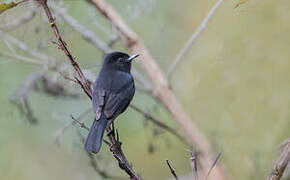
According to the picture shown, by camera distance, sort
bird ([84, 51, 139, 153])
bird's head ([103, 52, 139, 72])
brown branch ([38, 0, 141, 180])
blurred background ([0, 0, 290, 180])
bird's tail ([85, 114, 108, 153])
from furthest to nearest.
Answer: blurred background ([0, 0, 290, 180]), bird's head ([103, 52, 139, 72]), bird ([84, 51, 139, 153]), bird's tail ([85, 114, 108, 153]), brown branch ([38, 0, 141, 180])

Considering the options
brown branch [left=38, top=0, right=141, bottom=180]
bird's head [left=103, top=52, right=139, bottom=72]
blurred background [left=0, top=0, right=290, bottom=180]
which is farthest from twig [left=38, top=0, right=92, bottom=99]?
blurred background [left=0, top=0, right=290, bottom=180]

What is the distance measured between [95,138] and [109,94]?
0.61 metres

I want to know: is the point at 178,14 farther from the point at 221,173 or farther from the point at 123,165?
the point at 123,165

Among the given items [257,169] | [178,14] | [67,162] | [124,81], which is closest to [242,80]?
[257,169]

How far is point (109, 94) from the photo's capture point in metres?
3.47

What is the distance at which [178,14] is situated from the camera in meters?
6.03

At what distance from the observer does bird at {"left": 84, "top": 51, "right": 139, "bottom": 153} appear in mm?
2951

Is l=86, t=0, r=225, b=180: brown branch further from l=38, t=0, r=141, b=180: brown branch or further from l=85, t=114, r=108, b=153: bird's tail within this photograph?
l=38, t=0, r=141, b=180: brown branch

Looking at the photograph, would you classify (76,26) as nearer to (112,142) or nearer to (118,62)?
(118,62)

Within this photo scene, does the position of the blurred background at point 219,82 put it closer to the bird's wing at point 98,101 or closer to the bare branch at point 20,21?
the bare branch at point 20,21

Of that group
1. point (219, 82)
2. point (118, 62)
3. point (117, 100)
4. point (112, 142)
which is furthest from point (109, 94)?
point (219, 82)

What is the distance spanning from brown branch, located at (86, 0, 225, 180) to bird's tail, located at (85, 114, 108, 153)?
49.1 inches

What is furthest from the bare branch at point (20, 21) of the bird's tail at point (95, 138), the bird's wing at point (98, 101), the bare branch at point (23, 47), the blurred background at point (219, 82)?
the bird's tail at point (95, 138)

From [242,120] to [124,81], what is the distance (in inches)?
54.2
